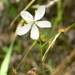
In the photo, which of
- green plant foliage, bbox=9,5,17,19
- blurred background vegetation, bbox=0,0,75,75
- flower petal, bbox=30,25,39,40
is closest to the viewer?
flower petal, bbox=30,25,39,40

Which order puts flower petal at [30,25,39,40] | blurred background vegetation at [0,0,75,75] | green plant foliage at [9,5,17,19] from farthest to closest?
green plant foliage at [9,5,17,19] → blurred background vegetation at [0,0,75,75] → flower petal at [30,25,39,40]

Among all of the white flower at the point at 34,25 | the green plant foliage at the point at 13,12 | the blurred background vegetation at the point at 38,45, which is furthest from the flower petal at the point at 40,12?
the green plant foliage at the point at 13,12

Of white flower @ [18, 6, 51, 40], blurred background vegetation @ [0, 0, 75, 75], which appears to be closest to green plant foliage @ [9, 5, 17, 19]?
blurred background vegetation @ [0, 0, 75, 75]

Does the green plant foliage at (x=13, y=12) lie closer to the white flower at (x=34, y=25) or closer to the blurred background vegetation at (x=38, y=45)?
the blurred background vegetation at (x=38, y=45)

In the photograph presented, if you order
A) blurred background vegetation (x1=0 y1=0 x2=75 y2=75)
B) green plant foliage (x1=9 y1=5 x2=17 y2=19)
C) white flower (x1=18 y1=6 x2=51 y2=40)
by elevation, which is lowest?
white flower (x1=18 y1=6 x2=51 y2=40)

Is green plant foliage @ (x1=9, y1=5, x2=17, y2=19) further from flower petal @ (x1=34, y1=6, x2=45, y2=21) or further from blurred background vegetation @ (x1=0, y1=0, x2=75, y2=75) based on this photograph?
flower petal @ (x1=34, y1=6, x2=45, y2=21)

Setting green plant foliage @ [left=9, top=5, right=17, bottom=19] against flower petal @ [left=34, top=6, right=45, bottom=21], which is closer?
flower petal @ [left=34, top=6, right=45, bottom=21]

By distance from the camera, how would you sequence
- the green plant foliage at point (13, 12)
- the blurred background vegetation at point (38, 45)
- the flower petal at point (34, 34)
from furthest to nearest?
the green plant foliage at point (13, 12) → the blurred background vegetation at point (38, 45) → the flower petal at point (34, 34)

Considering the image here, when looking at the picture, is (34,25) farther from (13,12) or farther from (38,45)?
(13,12)

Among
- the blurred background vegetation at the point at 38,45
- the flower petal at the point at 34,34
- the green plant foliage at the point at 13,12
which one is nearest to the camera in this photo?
the flower petal at the point at 34,34

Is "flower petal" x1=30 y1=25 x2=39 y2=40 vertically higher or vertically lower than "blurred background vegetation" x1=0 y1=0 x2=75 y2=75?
lower

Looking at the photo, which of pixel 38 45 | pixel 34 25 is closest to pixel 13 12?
pixel 38 45
